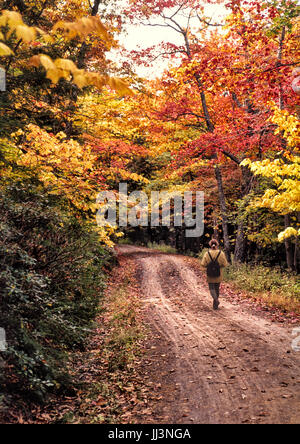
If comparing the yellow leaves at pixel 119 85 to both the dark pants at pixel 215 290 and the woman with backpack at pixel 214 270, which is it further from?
the dark pants at pixel 215 290

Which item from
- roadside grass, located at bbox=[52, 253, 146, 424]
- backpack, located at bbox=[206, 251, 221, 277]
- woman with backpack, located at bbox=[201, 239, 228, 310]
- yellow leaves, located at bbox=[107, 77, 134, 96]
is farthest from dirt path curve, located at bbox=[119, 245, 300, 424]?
yellow leaves, located at bbox=[107, 77, 134, 96]

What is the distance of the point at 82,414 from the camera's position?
15.1 ft

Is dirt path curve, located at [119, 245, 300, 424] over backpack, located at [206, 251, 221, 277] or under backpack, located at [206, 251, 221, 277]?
under

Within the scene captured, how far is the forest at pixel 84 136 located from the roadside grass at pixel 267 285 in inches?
2.6

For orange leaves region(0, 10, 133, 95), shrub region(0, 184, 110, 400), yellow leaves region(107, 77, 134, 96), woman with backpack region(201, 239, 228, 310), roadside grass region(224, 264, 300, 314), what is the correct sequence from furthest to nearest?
roadside grass region(224, 264, 300, 314), woman with backpack region(201, 239, 228, 310), shrub region(0, 184, 110, 400), yellow leaves region(107, 77, 134, 96), orange leaves region(0, 10, 133, 95)

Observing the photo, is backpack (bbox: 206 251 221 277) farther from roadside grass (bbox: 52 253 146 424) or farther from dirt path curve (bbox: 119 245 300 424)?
roadside grass (bbox: 52 253 146 424)

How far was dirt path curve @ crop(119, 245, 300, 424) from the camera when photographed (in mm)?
4516

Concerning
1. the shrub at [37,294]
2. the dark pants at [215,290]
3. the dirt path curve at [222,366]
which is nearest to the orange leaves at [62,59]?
the shrub at [37,294]

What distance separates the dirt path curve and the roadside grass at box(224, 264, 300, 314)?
123cm

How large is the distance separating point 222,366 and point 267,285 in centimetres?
764

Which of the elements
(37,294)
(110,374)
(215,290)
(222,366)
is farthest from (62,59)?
(215,290)

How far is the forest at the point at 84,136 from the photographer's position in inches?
177

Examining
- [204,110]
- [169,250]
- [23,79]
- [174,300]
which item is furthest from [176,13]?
[169,250]

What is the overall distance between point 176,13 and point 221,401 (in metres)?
16.1
